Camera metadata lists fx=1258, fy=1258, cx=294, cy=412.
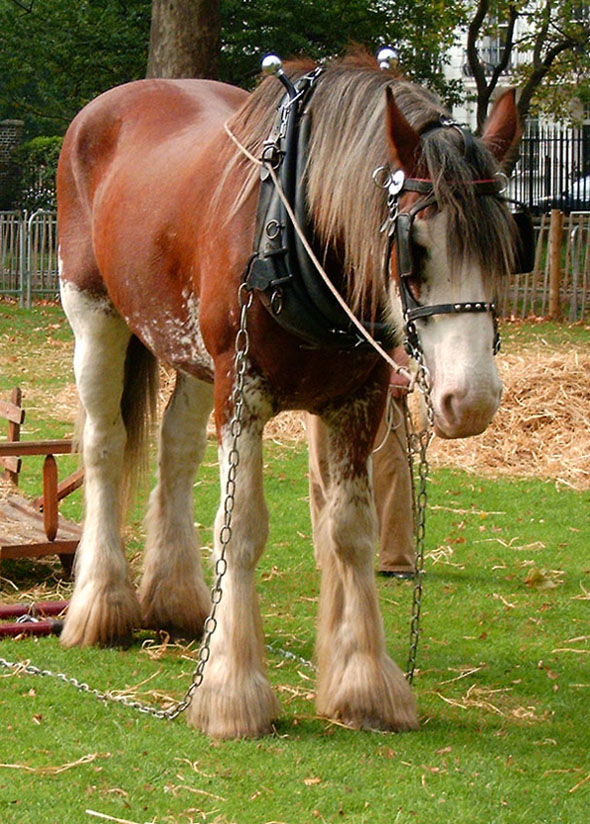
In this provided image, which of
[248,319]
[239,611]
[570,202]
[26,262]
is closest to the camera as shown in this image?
[248,319]

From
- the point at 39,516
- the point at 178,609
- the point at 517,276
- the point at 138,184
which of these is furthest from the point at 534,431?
the point at 517,276

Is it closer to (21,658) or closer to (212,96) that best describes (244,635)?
(21,658)

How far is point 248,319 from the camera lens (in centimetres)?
426

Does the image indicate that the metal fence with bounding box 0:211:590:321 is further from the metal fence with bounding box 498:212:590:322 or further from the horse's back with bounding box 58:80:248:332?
the horse's back with bounding box 58:80:248:332

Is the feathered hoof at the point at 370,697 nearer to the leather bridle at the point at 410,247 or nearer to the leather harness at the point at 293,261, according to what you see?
the leather harness at the point at 293,261

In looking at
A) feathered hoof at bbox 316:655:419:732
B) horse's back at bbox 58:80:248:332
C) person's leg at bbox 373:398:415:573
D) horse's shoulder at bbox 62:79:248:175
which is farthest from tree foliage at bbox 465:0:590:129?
feathered hoof at bbox 316:655:419:732

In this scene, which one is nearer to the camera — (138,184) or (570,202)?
(138,184)

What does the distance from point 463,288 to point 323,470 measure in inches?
67.3

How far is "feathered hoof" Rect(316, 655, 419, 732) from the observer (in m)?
4.39

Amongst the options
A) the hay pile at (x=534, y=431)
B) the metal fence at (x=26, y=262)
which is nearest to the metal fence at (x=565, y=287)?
the hay pile at (x=534, y=431)

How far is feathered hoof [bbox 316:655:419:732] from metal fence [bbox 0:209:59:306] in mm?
16683

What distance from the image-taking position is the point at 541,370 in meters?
10.6

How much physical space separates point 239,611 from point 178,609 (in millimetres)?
1306

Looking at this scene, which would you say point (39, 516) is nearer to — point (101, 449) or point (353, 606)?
point (101, 449)
